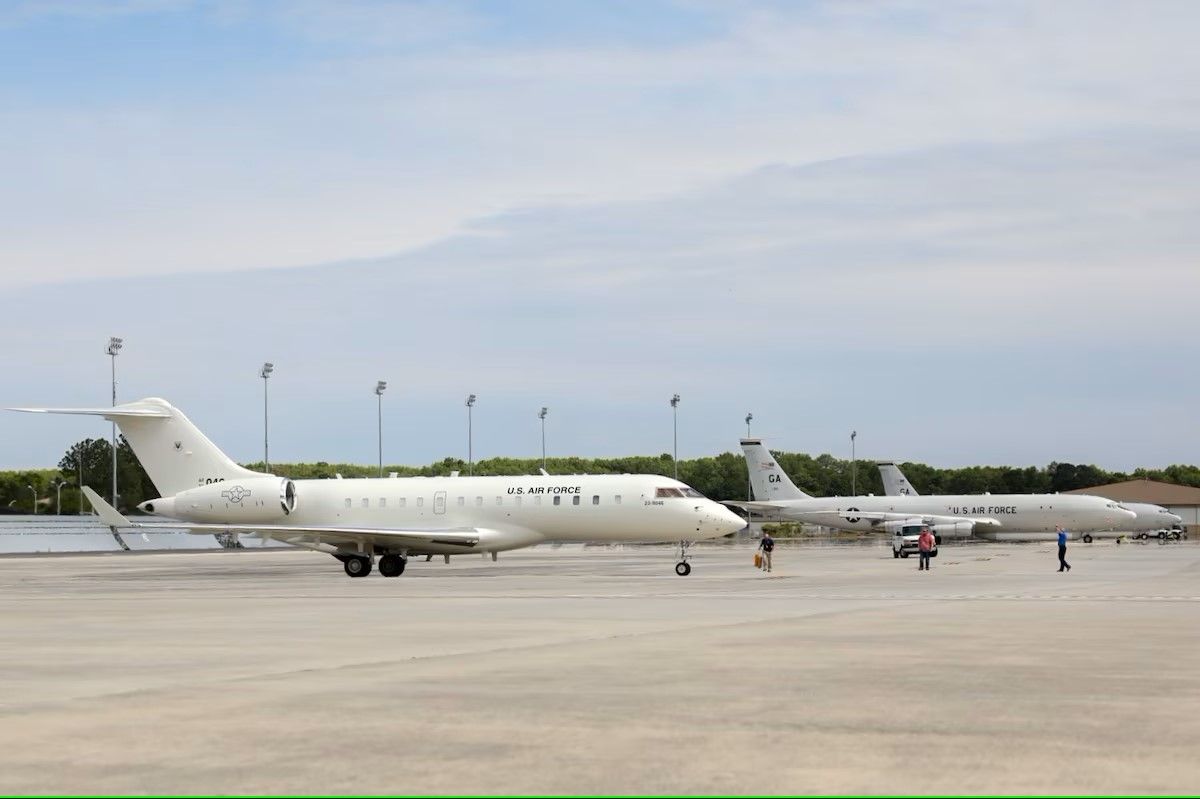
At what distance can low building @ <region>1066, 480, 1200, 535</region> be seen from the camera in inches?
7364

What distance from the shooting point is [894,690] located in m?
15.3

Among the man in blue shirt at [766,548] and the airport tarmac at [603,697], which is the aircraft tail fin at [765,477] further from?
the airport tarmac at [603,697]

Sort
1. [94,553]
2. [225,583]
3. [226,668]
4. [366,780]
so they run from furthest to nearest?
[94,553]
[225,583]
[226,668]
[366,780]

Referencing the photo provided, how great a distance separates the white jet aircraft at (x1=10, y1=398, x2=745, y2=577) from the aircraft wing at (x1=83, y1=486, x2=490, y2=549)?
5 centimetres

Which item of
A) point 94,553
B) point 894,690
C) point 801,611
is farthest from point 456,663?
point 94,553

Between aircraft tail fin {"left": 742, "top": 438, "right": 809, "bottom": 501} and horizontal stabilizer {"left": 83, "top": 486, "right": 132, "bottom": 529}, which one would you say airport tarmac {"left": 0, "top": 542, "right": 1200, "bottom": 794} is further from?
aircraft tail fin {"left": 742, "top": 438, "right": 809, "bottom": 501}

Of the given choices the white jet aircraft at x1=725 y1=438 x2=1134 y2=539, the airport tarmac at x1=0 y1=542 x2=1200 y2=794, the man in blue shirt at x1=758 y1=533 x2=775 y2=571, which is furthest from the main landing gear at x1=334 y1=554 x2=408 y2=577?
the white jet aircraft at x1=725 y1=438 x2=1134 y2=539

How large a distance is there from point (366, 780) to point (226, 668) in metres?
8.86

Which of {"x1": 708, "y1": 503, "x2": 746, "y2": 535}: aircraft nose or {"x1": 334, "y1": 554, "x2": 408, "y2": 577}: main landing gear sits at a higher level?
{"x1": 708, "y1": 503, "x2": 746, "y2": 535}: aircraft nose

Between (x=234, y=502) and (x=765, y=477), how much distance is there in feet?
242

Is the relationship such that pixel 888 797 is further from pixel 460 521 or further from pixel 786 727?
pixel 460 521

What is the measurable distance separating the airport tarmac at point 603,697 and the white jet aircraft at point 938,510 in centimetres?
7417

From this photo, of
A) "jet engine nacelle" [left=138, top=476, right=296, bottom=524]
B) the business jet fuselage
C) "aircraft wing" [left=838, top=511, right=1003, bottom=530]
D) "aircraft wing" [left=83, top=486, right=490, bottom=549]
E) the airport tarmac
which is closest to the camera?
the airport tarmac

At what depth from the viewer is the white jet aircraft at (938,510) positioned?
357 ft
